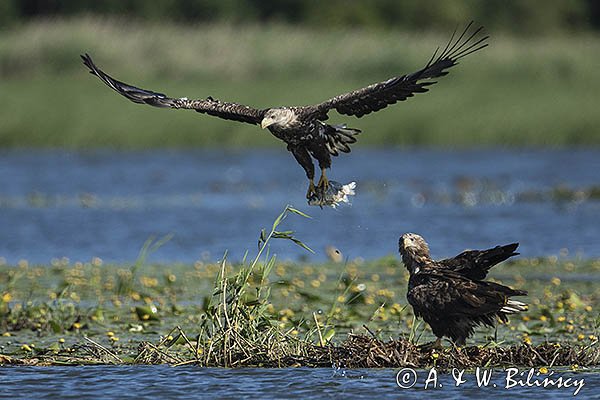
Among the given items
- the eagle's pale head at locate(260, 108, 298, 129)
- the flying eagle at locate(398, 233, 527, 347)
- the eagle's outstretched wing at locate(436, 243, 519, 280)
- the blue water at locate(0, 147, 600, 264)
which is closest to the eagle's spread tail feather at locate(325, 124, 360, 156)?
the eagle's pale head at locate(260, 108, 298, 129)

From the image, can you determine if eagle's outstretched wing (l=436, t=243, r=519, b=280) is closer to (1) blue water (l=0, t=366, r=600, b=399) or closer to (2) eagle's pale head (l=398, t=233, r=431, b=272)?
(2) eagle's pale head (l=398, t=233, r=431, b=272)

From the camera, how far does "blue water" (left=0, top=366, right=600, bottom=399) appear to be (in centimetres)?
791

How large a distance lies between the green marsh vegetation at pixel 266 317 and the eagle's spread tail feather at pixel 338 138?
0.77 meters

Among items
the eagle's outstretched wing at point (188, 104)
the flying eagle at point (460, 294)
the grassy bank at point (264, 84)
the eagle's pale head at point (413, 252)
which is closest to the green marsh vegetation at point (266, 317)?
the flying eagle at point (460, 294)

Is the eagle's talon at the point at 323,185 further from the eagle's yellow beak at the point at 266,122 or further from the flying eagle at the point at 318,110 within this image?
the eagle's yellow beak at the point at 266,122

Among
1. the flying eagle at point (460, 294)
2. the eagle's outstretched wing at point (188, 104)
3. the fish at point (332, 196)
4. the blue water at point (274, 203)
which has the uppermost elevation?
the blue water at point (274, 203)

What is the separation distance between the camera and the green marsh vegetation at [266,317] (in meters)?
8.49

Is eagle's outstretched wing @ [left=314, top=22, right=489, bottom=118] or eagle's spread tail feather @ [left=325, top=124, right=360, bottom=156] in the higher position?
eagle's outstretched wing @ [left=314, top=22, right=489, bottom=118]

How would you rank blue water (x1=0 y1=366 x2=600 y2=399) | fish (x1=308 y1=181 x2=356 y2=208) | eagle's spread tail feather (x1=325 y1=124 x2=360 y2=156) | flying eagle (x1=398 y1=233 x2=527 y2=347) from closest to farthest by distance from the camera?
blue water (x1=0 y1=366 x2=600 y2=399), flying eagle (x1=398 y1=233 x2=527 y2=347), fish (x1=308 y1=181 x2=356 y2=208), eagle's spread tail feather (x1=325 y1=124 x2=360 y2=156)

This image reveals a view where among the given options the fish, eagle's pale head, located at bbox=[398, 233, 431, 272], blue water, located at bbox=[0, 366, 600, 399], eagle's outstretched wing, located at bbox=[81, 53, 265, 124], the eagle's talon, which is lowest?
blue water, located at bbox=[0, 366, 600, 399]

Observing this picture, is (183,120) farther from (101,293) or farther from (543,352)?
(543,352)

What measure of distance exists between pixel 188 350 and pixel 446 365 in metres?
1.79

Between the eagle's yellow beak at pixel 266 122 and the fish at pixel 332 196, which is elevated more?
the eagle's yellow beak at pixel 266 122

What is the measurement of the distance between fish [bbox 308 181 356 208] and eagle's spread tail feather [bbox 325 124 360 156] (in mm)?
254
